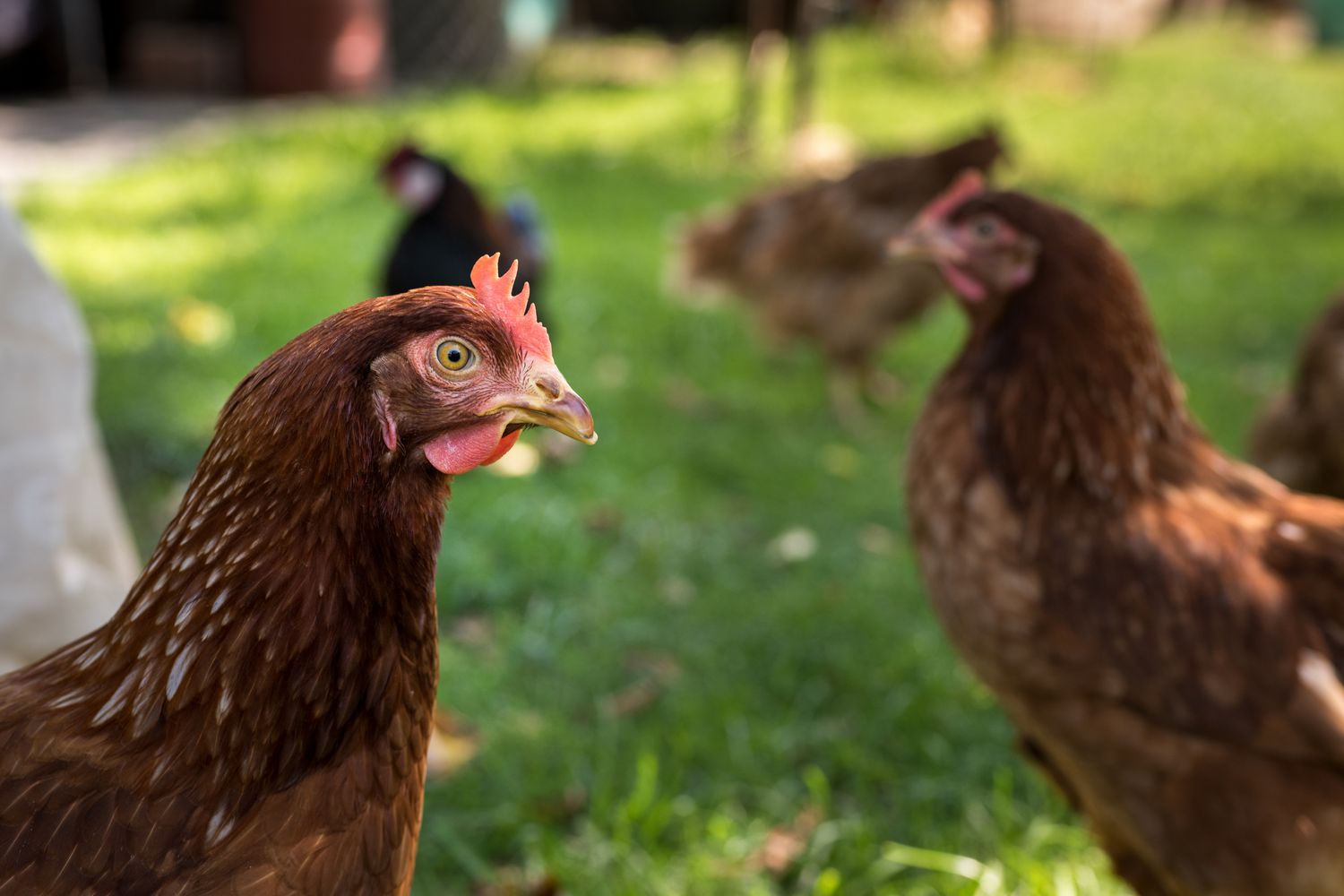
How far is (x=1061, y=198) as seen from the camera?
24.4ft

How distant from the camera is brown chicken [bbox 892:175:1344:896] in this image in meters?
1.95

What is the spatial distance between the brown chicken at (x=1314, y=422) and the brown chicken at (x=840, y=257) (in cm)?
167

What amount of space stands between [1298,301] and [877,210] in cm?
278

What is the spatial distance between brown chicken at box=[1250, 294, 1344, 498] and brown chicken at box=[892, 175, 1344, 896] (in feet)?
2.68

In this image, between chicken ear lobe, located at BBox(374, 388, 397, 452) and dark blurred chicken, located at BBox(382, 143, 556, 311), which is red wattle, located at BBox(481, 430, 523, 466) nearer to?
chicken ear lobe, located at BBox(374, 388, 397, 452)

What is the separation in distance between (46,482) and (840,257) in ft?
11.2

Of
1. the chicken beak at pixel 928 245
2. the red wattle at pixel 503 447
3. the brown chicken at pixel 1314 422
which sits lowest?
the brown chicken at pixel 1314 422

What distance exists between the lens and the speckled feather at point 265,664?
1259 millimetres

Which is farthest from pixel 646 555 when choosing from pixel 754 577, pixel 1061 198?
pixel 1061 198

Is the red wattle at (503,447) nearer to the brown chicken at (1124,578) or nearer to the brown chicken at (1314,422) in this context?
the brown chicken at (1124,578)

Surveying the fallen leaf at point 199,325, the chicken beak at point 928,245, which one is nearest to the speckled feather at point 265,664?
the chicken beak at point 928,245

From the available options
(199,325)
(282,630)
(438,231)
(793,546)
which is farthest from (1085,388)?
(199,325)

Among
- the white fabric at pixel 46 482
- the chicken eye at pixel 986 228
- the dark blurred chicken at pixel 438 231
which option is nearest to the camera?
the white fabric at pixel 46 482

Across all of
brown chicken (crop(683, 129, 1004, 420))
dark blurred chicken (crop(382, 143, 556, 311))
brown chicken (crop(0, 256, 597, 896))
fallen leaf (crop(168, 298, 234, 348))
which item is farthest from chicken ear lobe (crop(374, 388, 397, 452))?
brown chicken (crop(683, 129, 1004, 420))
